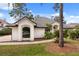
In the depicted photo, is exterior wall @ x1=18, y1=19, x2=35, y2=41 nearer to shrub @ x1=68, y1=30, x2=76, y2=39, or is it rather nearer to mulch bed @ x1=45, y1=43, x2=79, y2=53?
mulch bed @ x1=45, y1=43, x2=79, y2=53

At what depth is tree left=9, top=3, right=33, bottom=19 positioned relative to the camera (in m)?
7.14

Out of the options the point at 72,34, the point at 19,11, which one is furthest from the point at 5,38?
the point at 72,34

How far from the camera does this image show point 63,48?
23.4 feet

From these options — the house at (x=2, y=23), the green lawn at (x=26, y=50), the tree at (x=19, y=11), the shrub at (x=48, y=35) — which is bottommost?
the green lawn at (x=26, y=50)

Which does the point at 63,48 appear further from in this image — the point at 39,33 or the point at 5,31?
the point at 5,31

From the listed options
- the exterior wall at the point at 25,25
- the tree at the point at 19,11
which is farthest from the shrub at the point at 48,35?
the tree at the point at 19,11

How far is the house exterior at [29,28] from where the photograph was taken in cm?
713

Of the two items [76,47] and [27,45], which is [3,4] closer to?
[27,45]

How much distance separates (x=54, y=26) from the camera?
715 centimetres

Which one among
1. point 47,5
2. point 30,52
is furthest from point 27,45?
point 47,5

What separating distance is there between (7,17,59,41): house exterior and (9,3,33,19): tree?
6 cm

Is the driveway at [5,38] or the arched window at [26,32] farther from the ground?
the arched window at [26,32]

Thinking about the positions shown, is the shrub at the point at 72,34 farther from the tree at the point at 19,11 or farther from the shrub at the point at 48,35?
the tree at the point at 19,11

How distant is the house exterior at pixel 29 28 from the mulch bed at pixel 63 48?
0.17m
